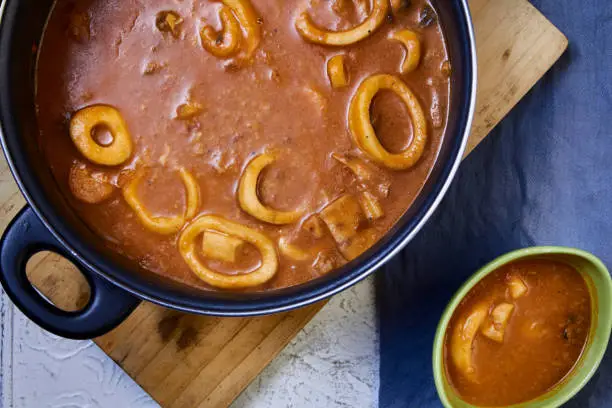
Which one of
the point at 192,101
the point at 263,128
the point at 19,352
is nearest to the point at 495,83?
the point at 263,128

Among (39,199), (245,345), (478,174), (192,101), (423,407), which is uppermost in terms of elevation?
(192,101)

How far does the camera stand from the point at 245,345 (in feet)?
6.55

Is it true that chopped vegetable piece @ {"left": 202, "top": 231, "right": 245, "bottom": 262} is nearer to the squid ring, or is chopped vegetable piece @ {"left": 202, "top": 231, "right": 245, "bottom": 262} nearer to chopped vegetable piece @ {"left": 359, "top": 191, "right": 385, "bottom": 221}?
chopped vegetable piece @ {"left": 359, "top": 191, "right": 385, "bottom": 221}

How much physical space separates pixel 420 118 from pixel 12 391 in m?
1.65

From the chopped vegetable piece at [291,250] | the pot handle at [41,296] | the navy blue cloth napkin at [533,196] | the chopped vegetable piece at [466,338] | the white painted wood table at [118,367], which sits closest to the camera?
the pot handle at [41,296]

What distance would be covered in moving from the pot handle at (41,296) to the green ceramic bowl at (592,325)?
841 mm

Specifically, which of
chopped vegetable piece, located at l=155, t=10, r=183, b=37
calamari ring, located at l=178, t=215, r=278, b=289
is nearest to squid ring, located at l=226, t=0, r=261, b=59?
chopped vegetable piece, located at l=155, t=10, r=183, b=37

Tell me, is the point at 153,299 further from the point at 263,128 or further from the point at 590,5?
the point at 590,5

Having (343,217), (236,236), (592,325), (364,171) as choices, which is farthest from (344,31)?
(592,325)

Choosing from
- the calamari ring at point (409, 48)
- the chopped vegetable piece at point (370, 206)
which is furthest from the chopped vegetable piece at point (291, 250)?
the calamari ring at point (409, 48)

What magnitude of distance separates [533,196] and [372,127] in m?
0.79

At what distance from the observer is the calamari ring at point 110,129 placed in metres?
1.66

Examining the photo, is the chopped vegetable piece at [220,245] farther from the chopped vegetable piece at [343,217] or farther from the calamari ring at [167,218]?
the chopped vegetable piece at [343,217]

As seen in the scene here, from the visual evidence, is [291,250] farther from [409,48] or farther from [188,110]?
[409,48]
